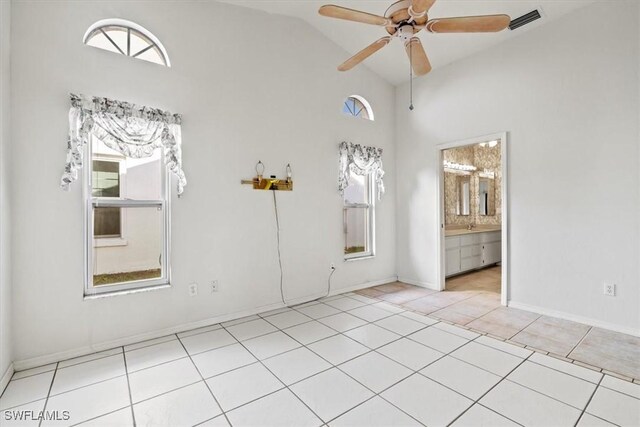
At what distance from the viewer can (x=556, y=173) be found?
3.41 metres

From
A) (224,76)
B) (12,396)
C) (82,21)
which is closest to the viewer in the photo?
(12,396)

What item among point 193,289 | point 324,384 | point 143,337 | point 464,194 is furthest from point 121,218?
point 464,194

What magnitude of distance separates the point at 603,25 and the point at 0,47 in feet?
17.5

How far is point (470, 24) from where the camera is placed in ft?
7.16

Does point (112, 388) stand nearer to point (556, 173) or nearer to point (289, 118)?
point (289, 118)

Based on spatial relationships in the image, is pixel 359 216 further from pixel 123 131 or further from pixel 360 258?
pixel 123 131

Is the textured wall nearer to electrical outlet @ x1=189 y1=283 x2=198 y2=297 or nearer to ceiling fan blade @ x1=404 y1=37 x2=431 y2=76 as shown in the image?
ceiling fan blade @ x1=404 y1=37 x2=431 y2=76

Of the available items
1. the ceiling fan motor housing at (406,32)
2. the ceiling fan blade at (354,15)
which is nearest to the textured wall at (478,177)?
the ceiling fan motor housing at (406,32)

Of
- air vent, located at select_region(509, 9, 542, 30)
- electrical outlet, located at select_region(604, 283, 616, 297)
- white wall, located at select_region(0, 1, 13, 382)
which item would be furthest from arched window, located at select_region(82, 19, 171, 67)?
electrical outlet, located at select_region(604, 283, 616, 297)

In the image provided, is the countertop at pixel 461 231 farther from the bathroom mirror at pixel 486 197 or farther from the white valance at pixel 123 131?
the white valance at pixel 123 131

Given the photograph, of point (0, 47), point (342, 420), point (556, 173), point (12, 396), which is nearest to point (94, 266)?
point (12, 396)

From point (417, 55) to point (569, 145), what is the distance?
2106 millimetres

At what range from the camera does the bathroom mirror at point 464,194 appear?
21.2 feet

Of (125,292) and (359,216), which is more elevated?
(359,216)
